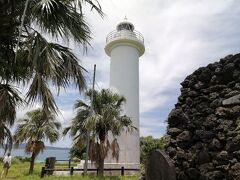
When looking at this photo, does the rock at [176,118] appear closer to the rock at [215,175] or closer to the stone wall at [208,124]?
the stone wall at [208,124]

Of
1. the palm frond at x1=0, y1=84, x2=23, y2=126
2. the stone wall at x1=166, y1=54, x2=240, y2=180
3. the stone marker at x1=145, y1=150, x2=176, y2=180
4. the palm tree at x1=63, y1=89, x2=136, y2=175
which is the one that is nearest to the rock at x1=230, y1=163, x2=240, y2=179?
the stone wall at x1=166, y1=54, x2=240, y2=180

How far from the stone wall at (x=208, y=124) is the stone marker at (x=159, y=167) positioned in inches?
25.4

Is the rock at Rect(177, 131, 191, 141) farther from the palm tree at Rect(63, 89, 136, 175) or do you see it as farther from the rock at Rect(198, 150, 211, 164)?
the palm tree at Rect(63, 89, 136, 175)

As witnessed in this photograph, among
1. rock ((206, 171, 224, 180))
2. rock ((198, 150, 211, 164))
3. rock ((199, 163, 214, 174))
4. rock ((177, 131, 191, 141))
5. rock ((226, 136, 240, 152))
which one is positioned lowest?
rock ((206, 171, 224, 180))

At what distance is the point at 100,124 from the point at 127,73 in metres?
7.52

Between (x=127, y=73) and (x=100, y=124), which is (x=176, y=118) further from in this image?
(x=127, y=73)

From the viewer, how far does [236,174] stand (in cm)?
536

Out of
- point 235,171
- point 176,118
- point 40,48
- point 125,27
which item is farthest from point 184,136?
point 125,27

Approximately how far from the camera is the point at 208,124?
245 inches

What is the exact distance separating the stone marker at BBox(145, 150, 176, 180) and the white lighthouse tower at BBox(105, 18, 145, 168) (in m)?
12.7

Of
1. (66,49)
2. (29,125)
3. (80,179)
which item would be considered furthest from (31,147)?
(66,49)

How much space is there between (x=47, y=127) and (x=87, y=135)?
17.9 feet

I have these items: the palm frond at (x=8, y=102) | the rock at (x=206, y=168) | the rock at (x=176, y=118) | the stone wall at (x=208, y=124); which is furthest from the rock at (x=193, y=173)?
the palm frond at (x=8, y=102)

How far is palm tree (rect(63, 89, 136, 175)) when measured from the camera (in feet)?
46.3
